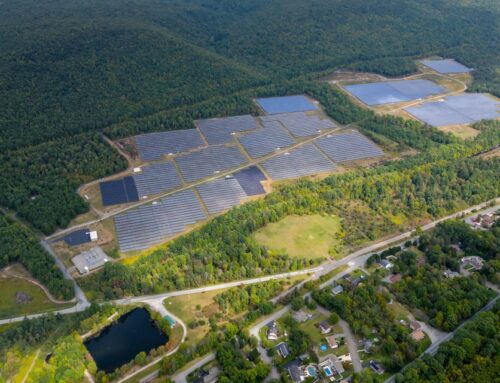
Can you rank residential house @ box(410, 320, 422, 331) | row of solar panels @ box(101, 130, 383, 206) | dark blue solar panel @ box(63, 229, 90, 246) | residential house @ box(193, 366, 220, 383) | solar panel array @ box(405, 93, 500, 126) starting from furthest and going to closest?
solar panel array @ box(405, 93, 500, 126) < row of solar panels @ box(101, 130, 383, 206) < dark blue solar panel @ box(63, 229, 90, 246) < residential house @ box(410, 320, 422, 331) < residential house @ box(193, 366, 220, 383)

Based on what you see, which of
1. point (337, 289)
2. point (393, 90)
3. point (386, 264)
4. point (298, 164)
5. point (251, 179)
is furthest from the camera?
point (393, 90)

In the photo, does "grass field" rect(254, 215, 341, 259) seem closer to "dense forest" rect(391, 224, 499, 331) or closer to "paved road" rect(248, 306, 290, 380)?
"dense forest" rect(391, 224, 499, 331)

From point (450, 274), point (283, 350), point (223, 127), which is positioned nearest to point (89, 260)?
point (283, 350)

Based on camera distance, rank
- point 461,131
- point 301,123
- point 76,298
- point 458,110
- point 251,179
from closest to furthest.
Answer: point 76,298, point 251,179, point 461,131, point 301,123, point 458,110

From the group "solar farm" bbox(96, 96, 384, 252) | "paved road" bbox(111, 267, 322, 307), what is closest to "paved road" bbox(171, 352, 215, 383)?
"paved road" bbox(111, 267, 322, 307)

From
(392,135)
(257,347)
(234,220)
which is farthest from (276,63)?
(257,347)

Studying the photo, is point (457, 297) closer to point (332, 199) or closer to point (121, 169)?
point (332, 199)

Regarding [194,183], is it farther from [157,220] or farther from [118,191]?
[118,191]
